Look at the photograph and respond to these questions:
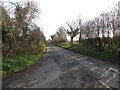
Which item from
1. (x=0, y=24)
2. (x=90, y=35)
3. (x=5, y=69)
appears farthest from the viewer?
(x=90, y=35)

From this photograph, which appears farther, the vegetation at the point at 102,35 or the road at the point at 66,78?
the vegetation at the point at 102,35

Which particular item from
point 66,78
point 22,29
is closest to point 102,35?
point 22,29

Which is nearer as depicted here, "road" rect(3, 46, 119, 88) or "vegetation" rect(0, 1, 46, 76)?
"road" rect(3, 46, 119, 88)

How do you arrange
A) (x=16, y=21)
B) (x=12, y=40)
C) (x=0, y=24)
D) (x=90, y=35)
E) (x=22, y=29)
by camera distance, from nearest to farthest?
1. (x=0, y=24)
2. (x=12, y=40)
3. (x=16, y=21)
4. (x=22, y=29)
5. (x=90, y=35)

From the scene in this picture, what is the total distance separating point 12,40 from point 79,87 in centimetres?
1274

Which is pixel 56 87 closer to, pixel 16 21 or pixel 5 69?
pixel 5 69

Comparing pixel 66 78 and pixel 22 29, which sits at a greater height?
pixel 22 29

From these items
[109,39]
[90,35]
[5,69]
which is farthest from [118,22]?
[5,69]

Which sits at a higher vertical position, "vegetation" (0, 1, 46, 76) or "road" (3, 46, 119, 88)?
"vegetation" (0, 1, 46, 76)

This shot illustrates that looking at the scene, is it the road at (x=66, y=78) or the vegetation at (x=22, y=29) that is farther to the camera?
the vegetation at (x=22, y=29)

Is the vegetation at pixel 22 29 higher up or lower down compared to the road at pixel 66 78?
higher up

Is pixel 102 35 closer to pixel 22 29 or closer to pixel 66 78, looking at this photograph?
pixel 22 29

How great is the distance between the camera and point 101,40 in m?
27.5

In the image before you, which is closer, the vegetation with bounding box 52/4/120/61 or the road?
the road
